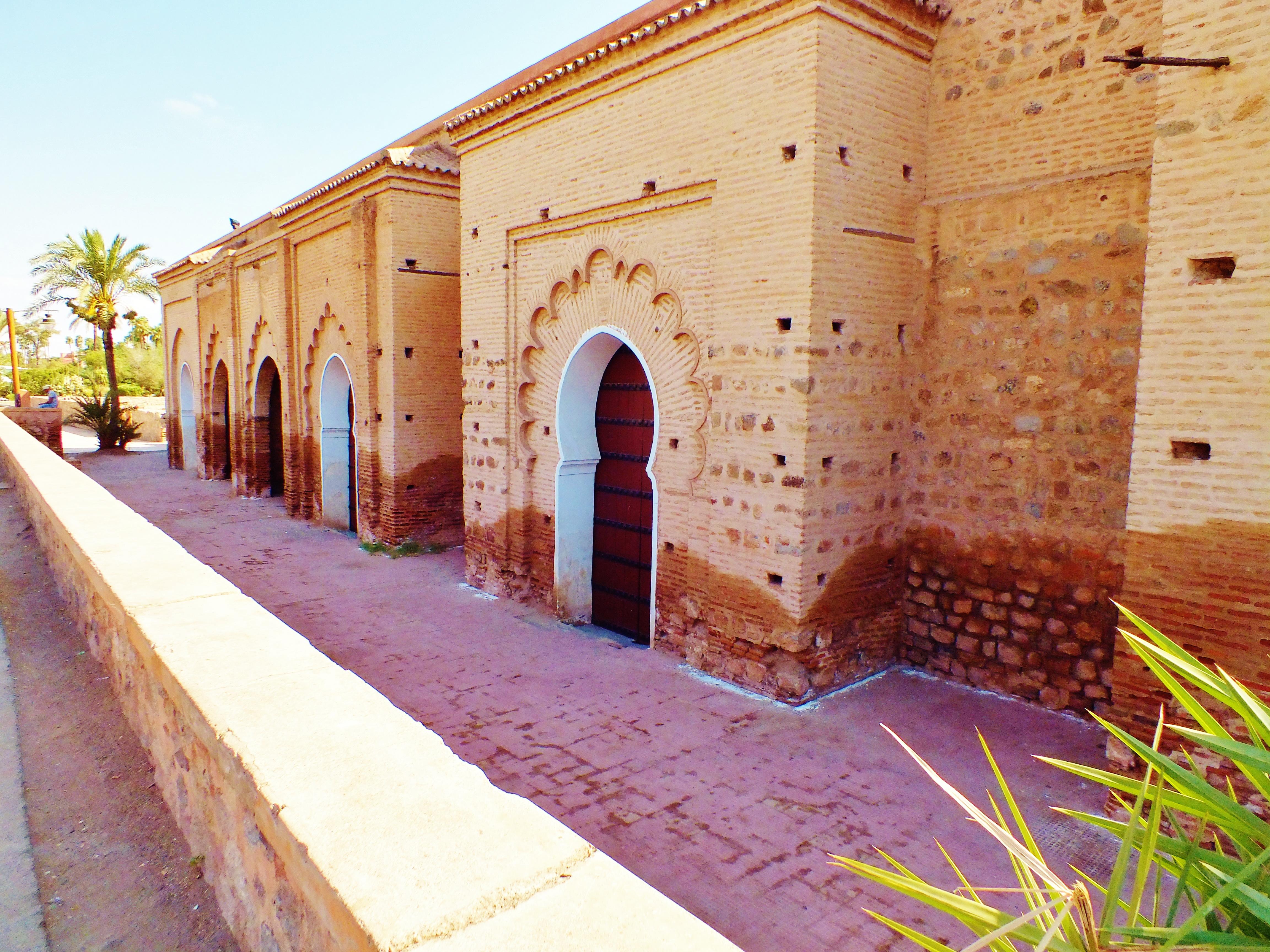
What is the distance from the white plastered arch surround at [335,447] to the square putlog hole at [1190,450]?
12172 millimetres

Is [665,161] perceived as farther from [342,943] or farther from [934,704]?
[342,943]

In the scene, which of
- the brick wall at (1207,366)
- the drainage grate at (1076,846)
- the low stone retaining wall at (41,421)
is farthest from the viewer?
the low stone retaining wall at (41,421)

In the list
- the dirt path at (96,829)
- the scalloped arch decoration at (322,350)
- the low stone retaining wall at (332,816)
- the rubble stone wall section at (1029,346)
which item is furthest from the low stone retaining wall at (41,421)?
the rubble stone wall section at (1029,346)

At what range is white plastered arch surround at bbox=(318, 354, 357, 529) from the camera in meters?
14.3

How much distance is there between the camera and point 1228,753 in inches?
67.5

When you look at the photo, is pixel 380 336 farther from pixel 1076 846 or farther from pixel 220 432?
pixel 1076 846

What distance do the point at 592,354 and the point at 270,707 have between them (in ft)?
22.2

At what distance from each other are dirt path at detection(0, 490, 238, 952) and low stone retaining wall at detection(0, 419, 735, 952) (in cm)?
11

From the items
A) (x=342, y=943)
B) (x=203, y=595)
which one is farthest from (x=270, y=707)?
(x=203, y=595)

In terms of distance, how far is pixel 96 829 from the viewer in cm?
314

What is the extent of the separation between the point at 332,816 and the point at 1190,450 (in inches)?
192

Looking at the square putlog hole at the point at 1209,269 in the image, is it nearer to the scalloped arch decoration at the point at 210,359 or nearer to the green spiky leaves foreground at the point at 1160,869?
the green spiky leaves foreground at the point at 1160,869

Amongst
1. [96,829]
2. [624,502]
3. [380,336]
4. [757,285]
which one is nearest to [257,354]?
[380,336]

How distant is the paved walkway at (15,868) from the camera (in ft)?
8.47
